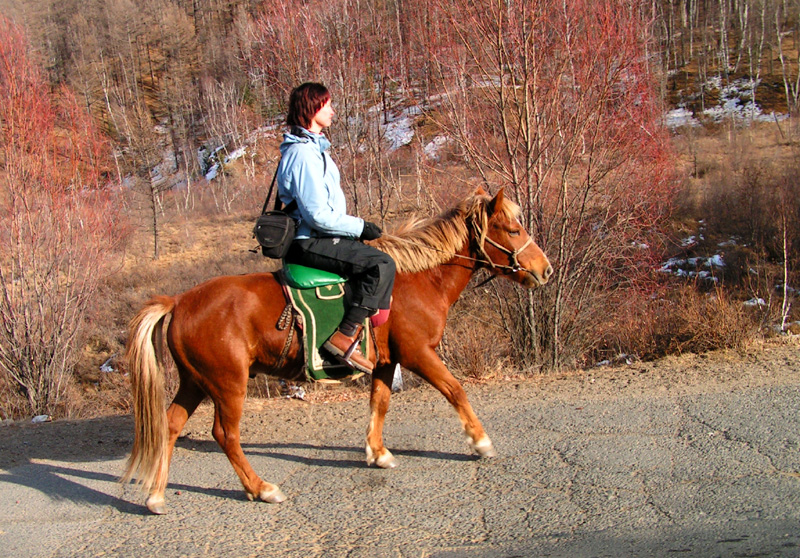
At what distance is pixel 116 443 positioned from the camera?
19.7 ft

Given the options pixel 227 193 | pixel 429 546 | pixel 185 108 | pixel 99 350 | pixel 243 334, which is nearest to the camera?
pixel 429 546

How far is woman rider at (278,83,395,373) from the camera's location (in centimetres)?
444

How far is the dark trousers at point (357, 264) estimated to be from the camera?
4520 millimetres

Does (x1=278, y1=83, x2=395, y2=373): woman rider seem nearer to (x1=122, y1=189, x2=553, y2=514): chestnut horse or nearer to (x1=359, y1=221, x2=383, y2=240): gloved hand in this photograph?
(x1=359, y1=221, x2=383, y2=240): gloved hand

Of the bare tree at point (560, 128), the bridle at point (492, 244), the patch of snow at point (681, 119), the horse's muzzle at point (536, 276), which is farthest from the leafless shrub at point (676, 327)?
the patch of snow at point (681, 119)

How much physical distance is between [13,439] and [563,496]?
17.5 feet

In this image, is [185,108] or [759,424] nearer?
[759,424]

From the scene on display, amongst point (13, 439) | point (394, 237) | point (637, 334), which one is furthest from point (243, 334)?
point (637, 334)

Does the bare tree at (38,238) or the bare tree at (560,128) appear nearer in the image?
the bare tree at (560,128)

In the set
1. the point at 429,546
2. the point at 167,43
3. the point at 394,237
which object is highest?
the point at 167,43

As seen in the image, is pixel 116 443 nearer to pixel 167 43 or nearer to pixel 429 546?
pixel 429 546

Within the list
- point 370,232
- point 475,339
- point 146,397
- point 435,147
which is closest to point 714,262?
point 435,147

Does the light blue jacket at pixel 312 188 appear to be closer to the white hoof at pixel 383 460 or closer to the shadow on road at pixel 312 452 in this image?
the white hoof at pixel 383 460

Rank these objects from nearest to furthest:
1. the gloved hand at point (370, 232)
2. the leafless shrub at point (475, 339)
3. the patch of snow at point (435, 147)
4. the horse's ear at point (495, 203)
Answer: the gloved hand at point (370, 232) → the horse's ear at point (495, 203) → the leafless shrub at point (475, 339) → the patch of snow at point (435, 147)
